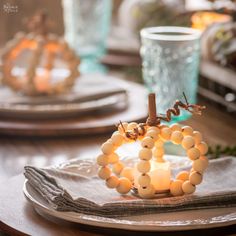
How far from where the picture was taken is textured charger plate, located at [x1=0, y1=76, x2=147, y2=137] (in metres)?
1.74

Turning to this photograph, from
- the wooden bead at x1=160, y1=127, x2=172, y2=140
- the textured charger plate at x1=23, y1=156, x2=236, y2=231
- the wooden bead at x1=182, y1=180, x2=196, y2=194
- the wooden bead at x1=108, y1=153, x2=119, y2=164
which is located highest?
the wooden bead at x1=160, y1=127, x2=172, y2=140

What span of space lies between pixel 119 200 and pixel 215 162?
0.78 feet

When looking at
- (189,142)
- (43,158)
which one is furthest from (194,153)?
(43,158)

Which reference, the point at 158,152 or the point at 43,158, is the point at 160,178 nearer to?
the point at 158,152

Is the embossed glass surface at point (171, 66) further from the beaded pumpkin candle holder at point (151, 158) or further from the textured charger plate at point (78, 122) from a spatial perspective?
the beaded pumpkin candle holder at point (151, 158)

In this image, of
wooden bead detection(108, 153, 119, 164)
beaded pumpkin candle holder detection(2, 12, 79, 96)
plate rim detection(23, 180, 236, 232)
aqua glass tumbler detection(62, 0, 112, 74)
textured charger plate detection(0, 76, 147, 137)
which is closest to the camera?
plate rim detection(23, 180, 236, 232)

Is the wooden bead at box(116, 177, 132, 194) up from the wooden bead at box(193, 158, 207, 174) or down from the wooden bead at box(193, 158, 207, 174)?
down

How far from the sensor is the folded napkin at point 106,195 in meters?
1.16

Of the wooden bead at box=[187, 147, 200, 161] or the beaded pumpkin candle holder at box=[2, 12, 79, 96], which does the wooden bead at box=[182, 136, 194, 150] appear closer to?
the wooden bead at box=[187, 147, 200, 161]

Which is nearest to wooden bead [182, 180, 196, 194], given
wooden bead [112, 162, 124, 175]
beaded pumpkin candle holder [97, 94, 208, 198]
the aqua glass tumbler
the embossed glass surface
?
beaded pumpkin candle holder [97, 94, 208, 198]

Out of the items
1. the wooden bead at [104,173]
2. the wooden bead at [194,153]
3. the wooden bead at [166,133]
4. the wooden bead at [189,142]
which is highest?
the wooden bead at [166,133]

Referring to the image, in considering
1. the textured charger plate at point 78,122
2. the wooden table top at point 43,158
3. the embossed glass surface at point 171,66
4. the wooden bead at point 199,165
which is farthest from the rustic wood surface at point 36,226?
the embossed glass surface at point 171,66

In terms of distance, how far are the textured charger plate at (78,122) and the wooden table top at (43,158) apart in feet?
0.05

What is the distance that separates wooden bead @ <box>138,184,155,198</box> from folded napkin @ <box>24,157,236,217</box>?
0.04 feet
